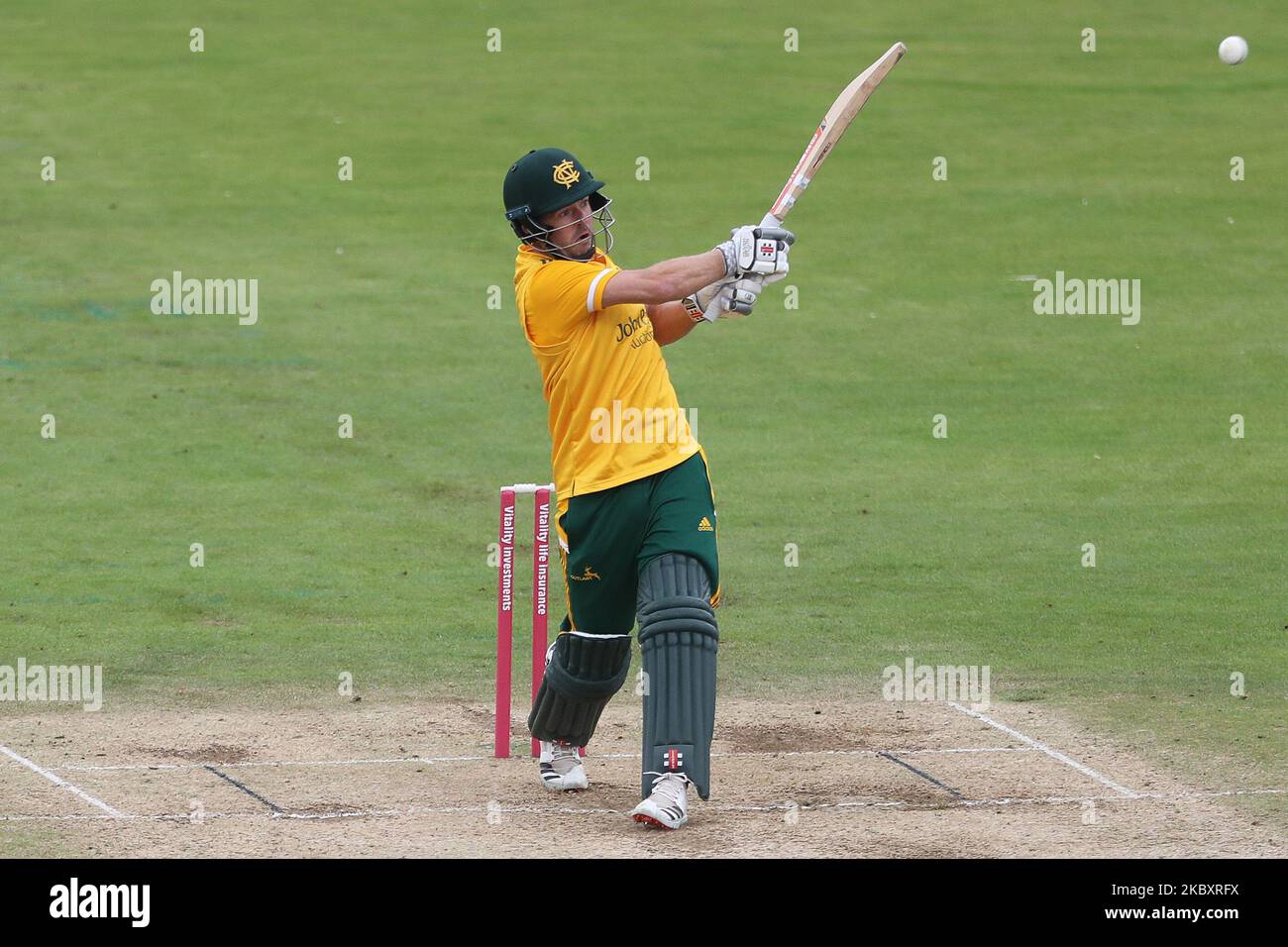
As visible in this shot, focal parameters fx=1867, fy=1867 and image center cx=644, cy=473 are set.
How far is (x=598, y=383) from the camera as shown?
757 cm

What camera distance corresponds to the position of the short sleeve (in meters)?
7.48

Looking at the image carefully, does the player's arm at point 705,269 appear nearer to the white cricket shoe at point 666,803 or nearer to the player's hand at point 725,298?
the player's hand at point 725,298

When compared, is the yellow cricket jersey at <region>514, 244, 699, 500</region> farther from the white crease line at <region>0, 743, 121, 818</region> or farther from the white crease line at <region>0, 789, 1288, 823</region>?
the white crease line at <region>0, 743, 121, 818</region>

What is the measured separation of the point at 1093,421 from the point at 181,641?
26.9 feet

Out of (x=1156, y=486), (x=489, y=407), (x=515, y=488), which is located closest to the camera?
(x=515, y=488)

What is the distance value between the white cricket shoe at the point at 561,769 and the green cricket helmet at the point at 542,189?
82.3 inches

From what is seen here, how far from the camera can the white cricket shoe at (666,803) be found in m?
7.21

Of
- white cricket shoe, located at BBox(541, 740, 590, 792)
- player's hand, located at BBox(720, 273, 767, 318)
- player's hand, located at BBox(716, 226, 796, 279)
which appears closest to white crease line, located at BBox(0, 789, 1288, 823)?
white cricket shoe, located at BBox(541, 740, 590, 792)

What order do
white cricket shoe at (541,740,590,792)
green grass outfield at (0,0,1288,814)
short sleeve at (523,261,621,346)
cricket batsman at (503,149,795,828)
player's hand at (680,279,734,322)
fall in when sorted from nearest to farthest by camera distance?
cricket batsman at (503,149,795,828) < short sleeve at (523,261,621,346) < player's hand at (680,279,734,322) < white cricket shoe at (541,740,590,792) < green grass outfield at (0,0,1288,814)

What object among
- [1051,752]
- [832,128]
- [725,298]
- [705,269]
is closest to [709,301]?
[725,298]

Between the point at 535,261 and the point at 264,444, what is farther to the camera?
the point at 264,444

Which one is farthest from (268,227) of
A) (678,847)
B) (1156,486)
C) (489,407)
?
(678,847)

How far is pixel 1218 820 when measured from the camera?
7.34m

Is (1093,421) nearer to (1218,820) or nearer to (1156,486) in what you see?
(1156,486)
